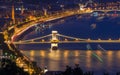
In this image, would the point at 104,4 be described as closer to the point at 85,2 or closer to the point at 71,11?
the point at 85,2

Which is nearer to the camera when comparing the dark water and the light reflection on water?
the light reflection on water

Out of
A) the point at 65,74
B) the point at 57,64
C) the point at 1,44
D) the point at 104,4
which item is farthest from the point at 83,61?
the point at 104,4

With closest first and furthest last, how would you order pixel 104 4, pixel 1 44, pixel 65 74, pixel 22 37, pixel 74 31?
1. pixel 65 74
2. pixel 1 44
3. pixel 22 37
4. pixel 74 31
5. pixel 104 4

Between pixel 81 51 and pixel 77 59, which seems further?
pixel 81 51

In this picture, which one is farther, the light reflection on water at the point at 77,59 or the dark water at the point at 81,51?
the dark water at the point at 81,51
